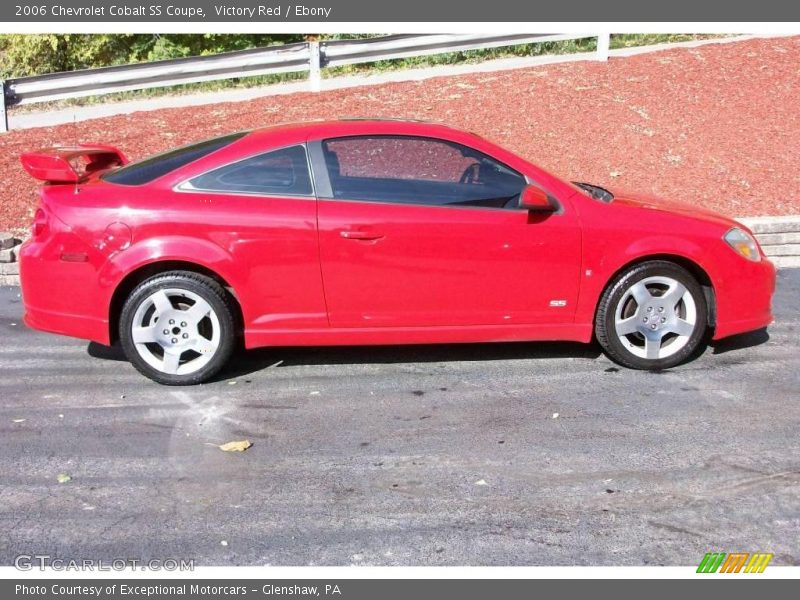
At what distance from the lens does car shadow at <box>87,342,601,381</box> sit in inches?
244

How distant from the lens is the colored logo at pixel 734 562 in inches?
147

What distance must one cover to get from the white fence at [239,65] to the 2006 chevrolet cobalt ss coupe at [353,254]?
6277 mm

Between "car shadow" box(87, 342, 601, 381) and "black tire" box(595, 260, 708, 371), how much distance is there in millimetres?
401

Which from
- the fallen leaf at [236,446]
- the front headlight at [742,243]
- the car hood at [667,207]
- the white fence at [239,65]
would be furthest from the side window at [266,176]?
the white fence at [239,65]

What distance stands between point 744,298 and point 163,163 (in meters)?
3.76

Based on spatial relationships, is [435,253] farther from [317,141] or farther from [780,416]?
[780,416]

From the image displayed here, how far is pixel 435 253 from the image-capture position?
→ 18.4 feet

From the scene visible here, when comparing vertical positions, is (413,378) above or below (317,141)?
below

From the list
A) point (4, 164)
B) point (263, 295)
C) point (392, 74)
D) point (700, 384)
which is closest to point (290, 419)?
point (263, 295)

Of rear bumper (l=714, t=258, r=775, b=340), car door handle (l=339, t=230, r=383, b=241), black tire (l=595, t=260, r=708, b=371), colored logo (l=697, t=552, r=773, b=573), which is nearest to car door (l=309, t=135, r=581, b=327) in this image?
car door handle (l=339, t=230, r=383, b=241)

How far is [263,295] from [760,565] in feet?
10.3

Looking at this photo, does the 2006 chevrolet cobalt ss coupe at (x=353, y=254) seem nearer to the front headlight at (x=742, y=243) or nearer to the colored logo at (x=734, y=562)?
the front headlight at (x=742, y=243)

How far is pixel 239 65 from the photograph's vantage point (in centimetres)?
1211

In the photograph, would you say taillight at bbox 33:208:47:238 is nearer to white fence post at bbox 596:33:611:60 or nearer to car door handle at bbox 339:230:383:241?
car door handle at bbox 339:230:383:241
